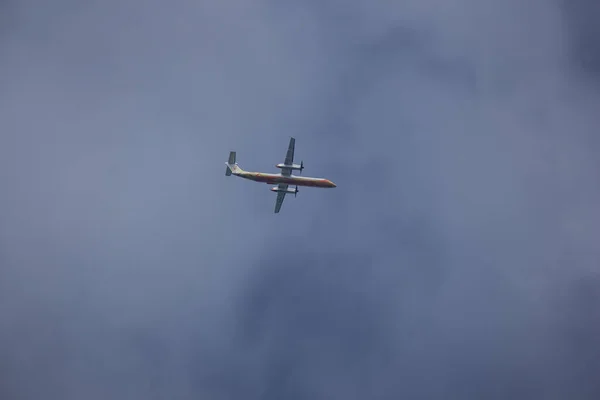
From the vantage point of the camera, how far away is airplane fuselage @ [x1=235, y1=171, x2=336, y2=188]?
474 ft

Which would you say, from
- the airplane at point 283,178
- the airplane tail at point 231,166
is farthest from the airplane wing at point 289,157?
the airplane tail at point 231,166

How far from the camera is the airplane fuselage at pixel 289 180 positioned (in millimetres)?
144625

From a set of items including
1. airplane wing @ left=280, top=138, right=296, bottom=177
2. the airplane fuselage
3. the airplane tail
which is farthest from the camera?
the airplane tail

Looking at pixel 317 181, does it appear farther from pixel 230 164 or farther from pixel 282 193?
pixel 230 164

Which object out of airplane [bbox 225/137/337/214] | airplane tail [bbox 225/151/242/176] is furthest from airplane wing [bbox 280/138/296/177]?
airplane tail [bbox 225/151/242/176]

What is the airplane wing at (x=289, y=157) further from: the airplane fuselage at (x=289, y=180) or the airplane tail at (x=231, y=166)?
the airplane tail at (x=231, y=166)

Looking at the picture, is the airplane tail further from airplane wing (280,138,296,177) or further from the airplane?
airplane wing (280,138,296,177)

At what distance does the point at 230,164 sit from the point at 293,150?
2060 centimetres

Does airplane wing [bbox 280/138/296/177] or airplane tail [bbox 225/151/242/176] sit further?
airplane tail [bbox 225/151/242/176]

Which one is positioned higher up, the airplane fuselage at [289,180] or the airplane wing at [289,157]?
the airplane wing at [289,157]

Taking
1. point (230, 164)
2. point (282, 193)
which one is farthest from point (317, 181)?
point (230, 164)

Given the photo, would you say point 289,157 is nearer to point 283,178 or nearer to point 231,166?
point 283,178

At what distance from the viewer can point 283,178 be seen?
144 metres

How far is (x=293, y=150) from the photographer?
5497 inches
